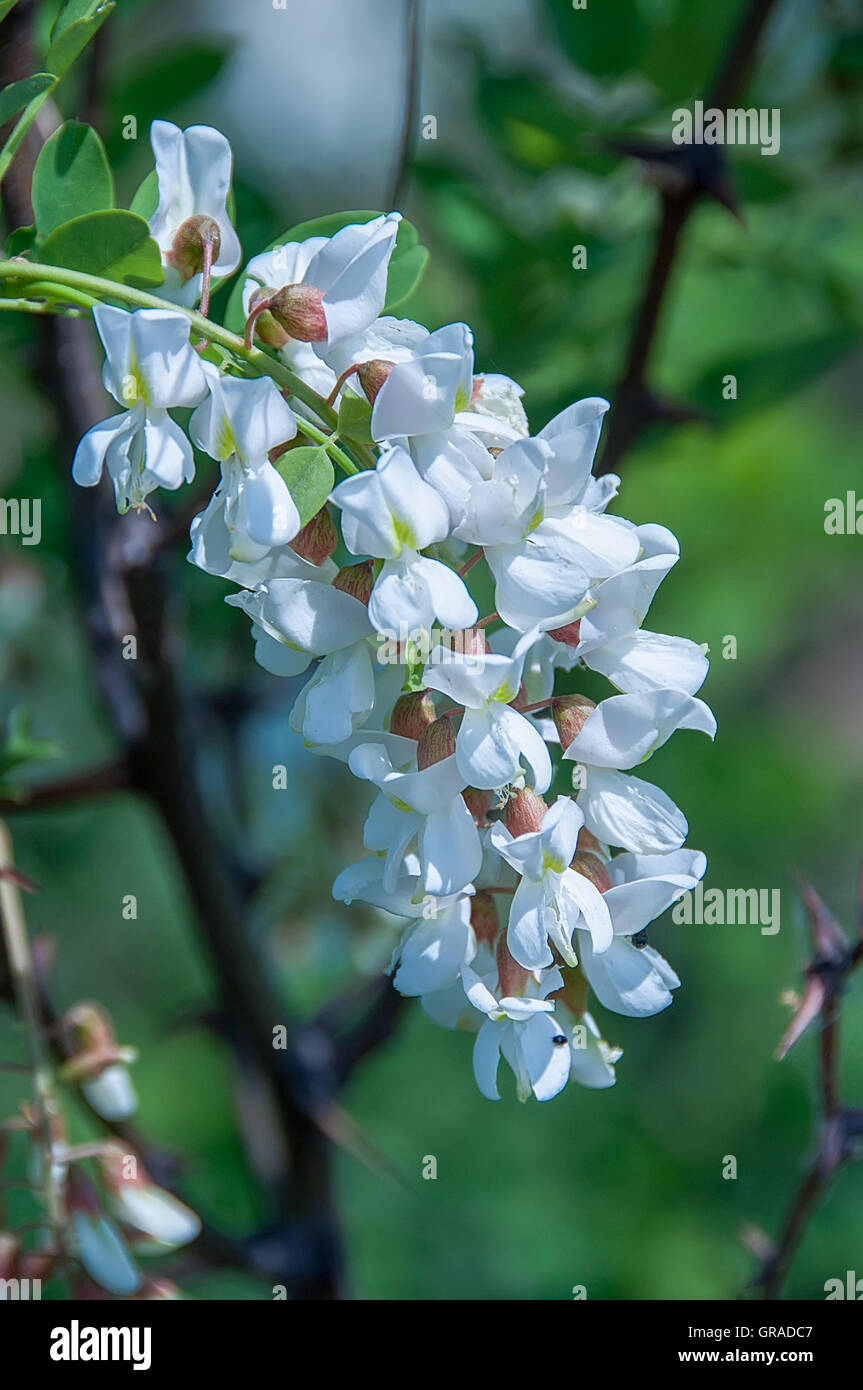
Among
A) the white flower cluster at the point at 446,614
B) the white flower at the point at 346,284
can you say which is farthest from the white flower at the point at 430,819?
the white flower at the point at 346,284

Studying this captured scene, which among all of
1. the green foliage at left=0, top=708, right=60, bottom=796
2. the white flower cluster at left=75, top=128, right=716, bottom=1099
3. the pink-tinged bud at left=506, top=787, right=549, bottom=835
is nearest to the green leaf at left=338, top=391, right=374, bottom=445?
the white flower cluster at left=75, top=128, right=716, bottom=1099

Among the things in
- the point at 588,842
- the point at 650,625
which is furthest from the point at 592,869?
the point at 650,625

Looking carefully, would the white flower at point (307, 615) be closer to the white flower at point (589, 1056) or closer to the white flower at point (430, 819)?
the white flower at point (430, 819)

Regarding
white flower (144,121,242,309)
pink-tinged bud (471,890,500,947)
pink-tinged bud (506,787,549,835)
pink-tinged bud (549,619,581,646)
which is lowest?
pink-tinged bud (471,890,500,947)

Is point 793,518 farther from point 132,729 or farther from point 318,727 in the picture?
point 318,727

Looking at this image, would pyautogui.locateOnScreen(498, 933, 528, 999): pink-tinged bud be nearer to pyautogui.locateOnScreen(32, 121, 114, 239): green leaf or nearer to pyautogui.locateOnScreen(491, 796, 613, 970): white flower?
pyautogui.locateOnScreen(491, 796, 613, 970): white flower
